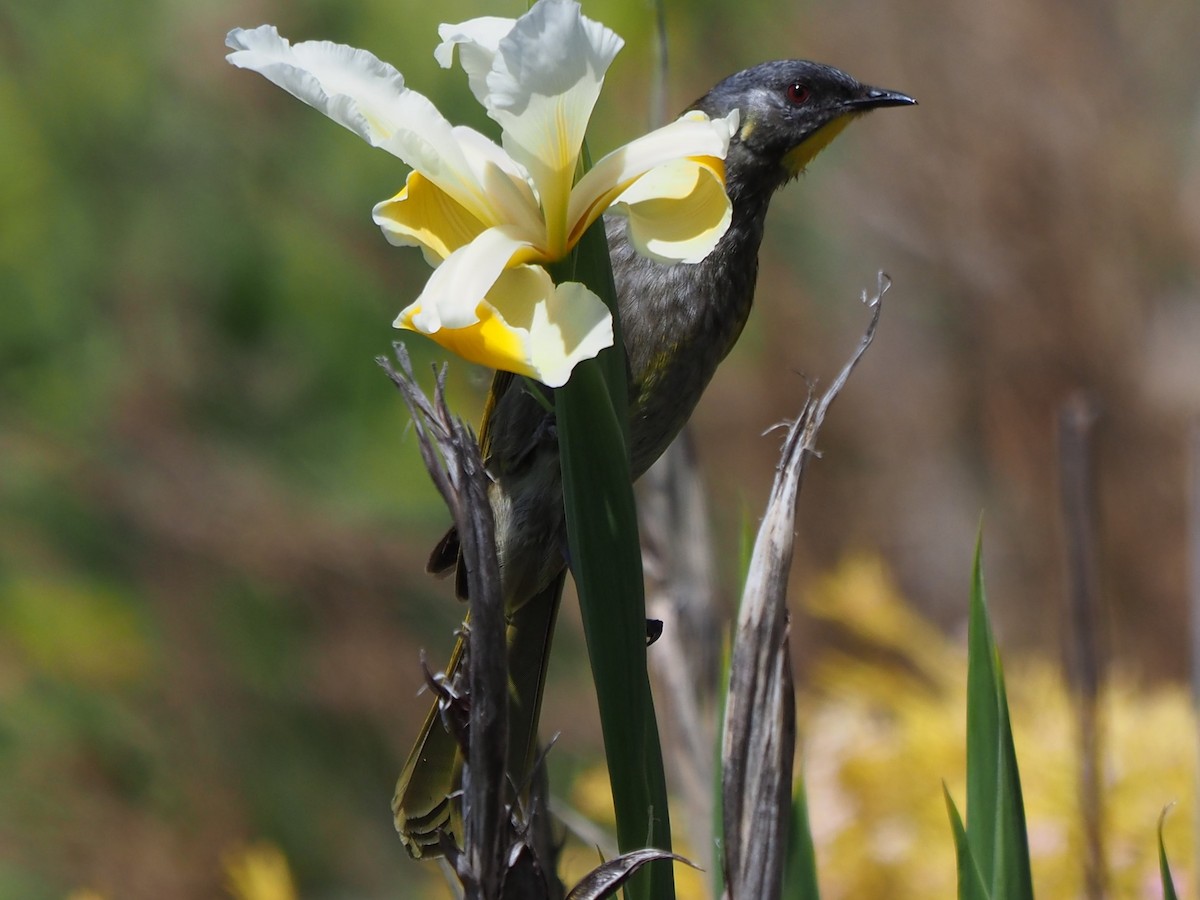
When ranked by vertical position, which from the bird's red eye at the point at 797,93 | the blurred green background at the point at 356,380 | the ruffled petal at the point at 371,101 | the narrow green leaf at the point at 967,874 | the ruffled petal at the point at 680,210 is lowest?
the narrow green leaf at the point at 967,874

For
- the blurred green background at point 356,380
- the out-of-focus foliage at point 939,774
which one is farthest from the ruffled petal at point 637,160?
the blurred green background at point 356,380

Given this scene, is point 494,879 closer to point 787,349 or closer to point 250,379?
point 787,349

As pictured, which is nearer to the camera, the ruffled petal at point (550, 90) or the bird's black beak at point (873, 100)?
the ruffled petal at point (550, 90)

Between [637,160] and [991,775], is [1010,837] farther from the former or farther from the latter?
[637,160]

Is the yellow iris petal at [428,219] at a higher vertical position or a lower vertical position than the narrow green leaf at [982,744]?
higher

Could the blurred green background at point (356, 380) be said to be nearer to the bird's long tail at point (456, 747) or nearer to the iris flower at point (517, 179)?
the bird's long tail at point (456, 747)

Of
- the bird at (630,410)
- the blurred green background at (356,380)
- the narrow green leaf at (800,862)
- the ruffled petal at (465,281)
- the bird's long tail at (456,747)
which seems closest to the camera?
the ruffled petal at (465,281)

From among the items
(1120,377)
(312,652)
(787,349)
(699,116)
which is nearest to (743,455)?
(787,349)

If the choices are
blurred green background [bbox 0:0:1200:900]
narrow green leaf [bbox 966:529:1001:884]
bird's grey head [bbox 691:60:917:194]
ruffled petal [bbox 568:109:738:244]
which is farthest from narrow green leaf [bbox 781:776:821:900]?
blurred green background [bbox 0:0:1200:900]

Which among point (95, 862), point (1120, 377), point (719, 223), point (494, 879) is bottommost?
point (494, 879)
